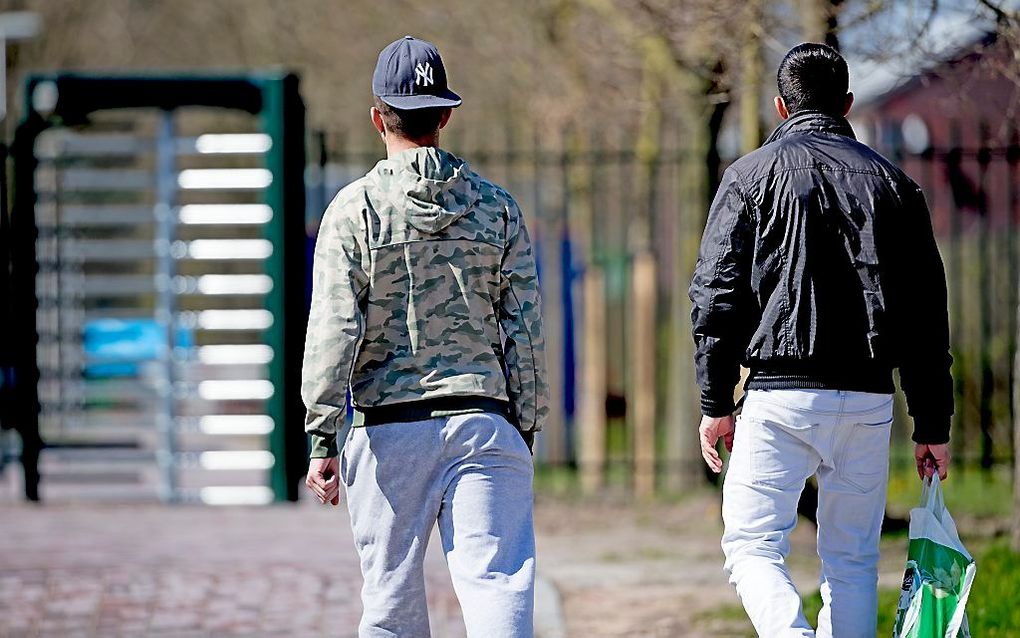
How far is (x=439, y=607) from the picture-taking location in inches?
279

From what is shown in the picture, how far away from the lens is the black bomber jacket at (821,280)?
4254 mm

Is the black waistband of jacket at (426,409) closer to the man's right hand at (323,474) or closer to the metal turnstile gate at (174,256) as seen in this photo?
the man's right hand at (323,474)

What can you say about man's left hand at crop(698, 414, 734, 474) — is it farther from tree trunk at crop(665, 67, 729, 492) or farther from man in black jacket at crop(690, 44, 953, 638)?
tree trunk at crop(665, 67, 729, 492)

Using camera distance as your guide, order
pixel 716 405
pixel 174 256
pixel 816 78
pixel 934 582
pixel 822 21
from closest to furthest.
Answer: pixel 934 582 < pixel 716 405 < pixel 816 78 < pixel 822 21 < pixel 174 256

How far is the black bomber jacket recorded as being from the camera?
4254 mm

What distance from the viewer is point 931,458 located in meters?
4.43

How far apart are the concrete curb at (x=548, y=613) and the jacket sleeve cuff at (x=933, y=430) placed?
2.43 meters

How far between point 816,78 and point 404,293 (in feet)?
4.47

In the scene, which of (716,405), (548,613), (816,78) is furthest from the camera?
(548,613)

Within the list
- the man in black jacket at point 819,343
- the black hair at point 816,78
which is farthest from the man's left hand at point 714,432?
the black hair at point 816,78

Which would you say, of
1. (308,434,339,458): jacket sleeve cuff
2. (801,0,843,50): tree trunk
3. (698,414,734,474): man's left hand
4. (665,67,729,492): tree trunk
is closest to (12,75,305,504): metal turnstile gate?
(665,67,729,492): tree trunk

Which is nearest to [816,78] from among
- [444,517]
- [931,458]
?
[931,458]

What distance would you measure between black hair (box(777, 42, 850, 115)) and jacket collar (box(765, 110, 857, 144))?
0.03 m

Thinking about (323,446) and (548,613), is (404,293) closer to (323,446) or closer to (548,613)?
(323,446)
